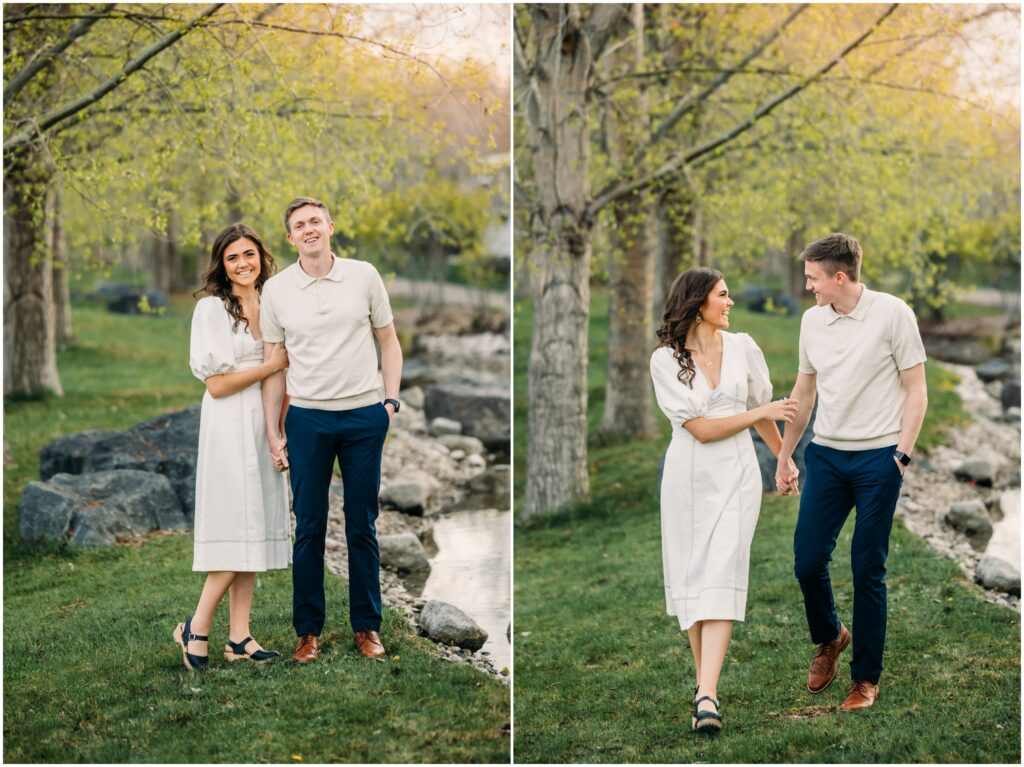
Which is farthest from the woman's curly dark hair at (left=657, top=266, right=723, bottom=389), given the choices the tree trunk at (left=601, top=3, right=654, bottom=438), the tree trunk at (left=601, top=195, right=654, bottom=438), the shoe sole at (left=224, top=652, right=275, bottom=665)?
the tree trunk at (left=601, top=195, right=654, bottom=438)

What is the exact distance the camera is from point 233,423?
175 inches

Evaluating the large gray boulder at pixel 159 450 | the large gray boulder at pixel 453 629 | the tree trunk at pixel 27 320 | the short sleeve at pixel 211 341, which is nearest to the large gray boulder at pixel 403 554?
the large gray boulder at pixel 453 629

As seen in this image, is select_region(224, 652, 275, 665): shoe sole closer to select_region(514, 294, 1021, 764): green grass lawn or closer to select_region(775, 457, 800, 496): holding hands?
select_region(514, 294, 1021, 764): green grass lawn

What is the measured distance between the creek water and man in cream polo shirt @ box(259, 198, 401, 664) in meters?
→ 0.71

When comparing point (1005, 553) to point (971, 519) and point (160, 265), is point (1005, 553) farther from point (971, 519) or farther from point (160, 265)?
point (160, 265)

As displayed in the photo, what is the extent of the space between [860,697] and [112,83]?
14.3ft

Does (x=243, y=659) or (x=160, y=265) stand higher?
(x=160, y=265)

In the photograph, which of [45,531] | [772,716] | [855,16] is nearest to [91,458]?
[45,531]

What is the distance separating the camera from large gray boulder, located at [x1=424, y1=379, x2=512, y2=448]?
436 inches

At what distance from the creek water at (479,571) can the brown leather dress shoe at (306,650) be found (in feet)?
2.51

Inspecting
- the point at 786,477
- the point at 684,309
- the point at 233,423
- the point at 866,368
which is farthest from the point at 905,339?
the point at 233,423

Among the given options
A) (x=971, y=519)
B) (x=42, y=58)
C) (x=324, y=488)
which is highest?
(x=42, y=58)

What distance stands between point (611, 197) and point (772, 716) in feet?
14.5

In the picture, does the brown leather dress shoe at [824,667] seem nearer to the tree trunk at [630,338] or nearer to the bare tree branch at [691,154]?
the bare tree branch at [691,154]
